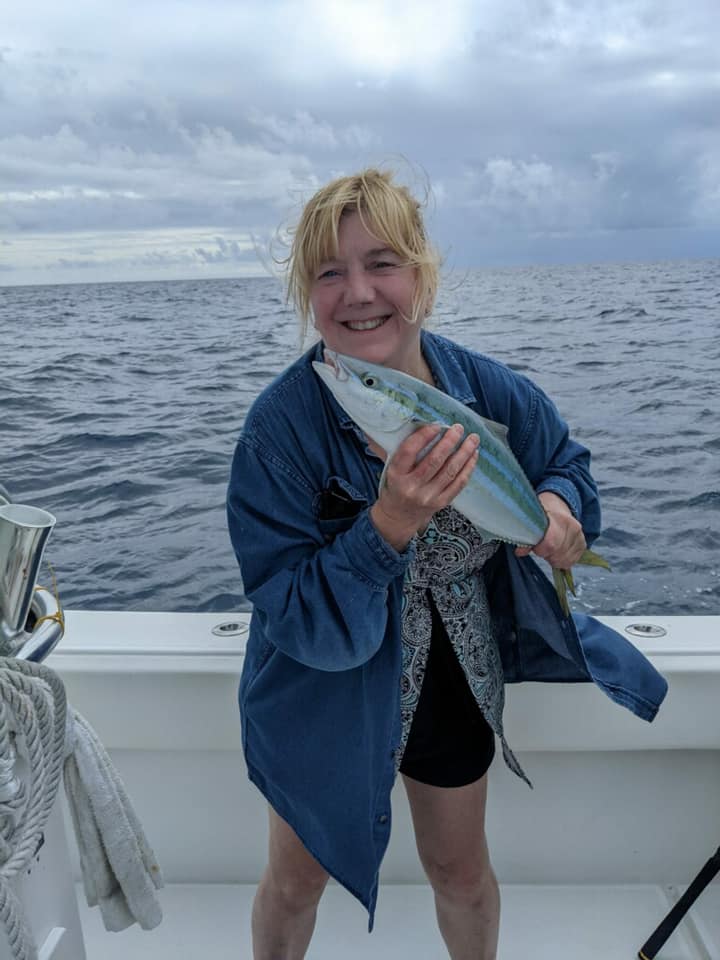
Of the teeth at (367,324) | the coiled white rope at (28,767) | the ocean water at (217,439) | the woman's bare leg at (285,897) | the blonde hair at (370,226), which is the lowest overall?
the ocean water at (217,439)

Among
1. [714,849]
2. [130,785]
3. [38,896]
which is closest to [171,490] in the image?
[130,785]

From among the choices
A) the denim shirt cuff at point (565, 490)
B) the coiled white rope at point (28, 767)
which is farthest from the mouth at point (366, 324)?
the coiled white rope at point (28, 767)

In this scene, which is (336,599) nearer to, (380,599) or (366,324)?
(380,599)

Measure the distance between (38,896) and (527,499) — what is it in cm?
116

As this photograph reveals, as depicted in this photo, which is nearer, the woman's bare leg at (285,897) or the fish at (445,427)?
the fish at (445,427)

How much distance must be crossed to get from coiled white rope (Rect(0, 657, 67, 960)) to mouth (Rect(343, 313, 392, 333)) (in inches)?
34.6

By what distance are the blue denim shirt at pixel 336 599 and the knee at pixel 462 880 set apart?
0.21 m

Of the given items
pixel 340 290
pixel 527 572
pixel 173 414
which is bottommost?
pixel 173 414

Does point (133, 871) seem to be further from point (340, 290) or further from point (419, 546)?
point (340, 290)

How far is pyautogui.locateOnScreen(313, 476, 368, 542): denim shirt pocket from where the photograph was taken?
1.78 metres

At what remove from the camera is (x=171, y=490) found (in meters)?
6.37

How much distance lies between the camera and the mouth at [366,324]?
5.71 ft

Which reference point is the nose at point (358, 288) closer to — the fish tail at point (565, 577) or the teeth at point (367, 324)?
the teeth at point (367, 324)

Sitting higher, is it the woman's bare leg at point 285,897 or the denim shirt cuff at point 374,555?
the denim shirt cuff at point 374,555
